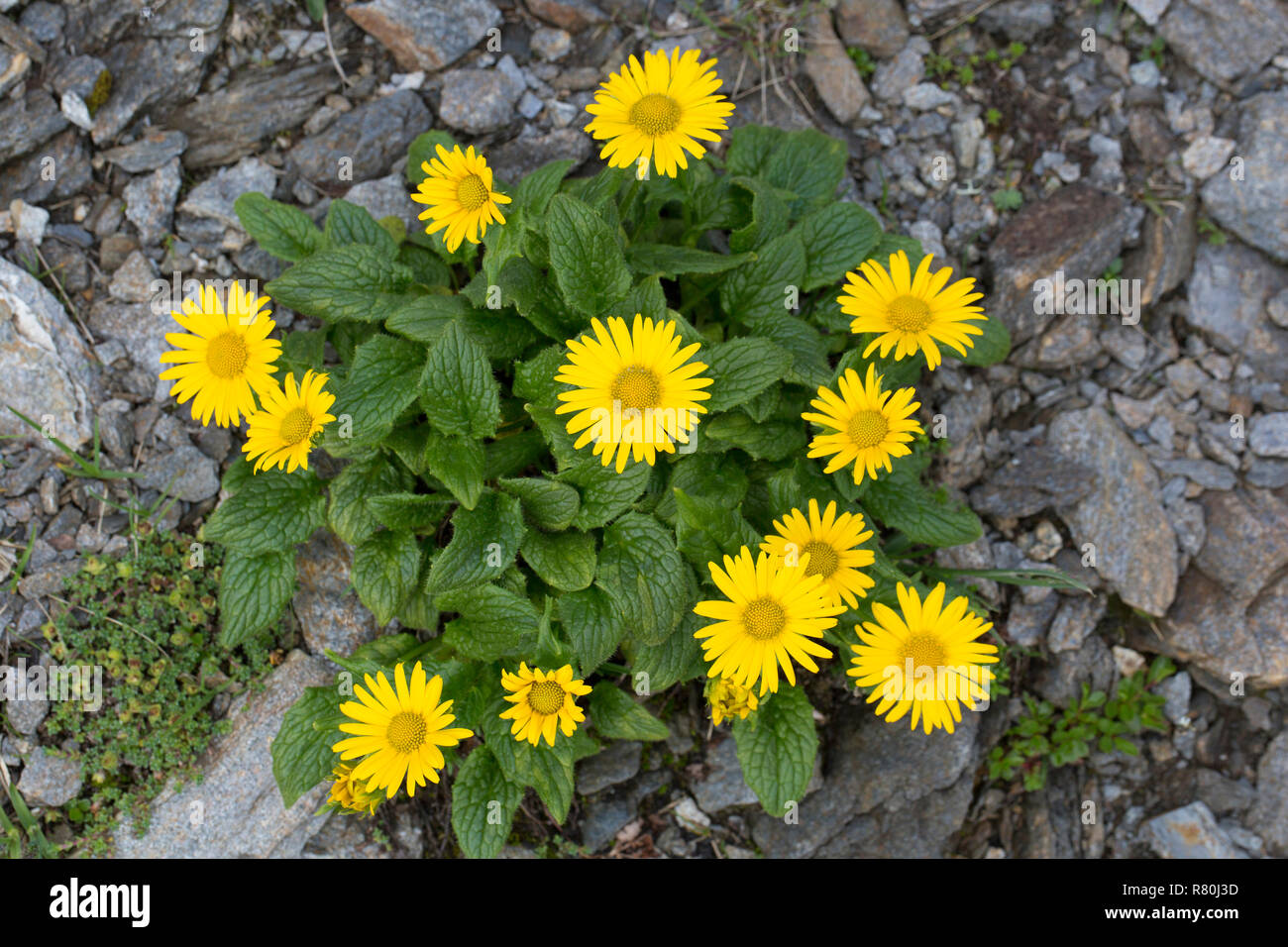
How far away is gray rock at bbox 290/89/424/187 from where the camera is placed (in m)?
4.77

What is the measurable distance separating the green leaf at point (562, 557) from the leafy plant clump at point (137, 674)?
4.56ft

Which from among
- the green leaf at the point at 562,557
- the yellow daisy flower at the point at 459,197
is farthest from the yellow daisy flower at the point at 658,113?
the green leaf at the point at 562,557

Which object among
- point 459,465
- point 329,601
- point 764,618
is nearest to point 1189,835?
point 764,618

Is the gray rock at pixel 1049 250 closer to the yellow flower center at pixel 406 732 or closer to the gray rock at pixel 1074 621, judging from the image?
the gray rock at pixel 1074 621

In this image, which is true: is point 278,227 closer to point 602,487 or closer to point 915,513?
point 602,487

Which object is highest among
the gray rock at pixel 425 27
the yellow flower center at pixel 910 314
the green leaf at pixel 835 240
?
the gray rock at pixel 425 27

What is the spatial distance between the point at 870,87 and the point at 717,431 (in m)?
2.46

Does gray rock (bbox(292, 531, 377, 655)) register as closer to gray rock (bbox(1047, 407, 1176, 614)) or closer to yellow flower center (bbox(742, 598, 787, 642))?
yellow flower center (bbox(742, 598, 787, 642))

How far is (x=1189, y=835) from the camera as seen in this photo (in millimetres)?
4680

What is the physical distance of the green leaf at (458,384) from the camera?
3.70 meters

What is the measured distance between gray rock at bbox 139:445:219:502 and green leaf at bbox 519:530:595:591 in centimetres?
160

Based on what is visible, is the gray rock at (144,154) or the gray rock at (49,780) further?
the gray rock at (144,154)

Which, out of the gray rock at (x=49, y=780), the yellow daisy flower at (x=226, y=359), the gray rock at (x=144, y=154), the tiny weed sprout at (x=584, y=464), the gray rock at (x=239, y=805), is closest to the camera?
the tiny weed sprout at (x=584, y=464)

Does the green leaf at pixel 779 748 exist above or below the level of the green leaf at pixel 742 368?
below
